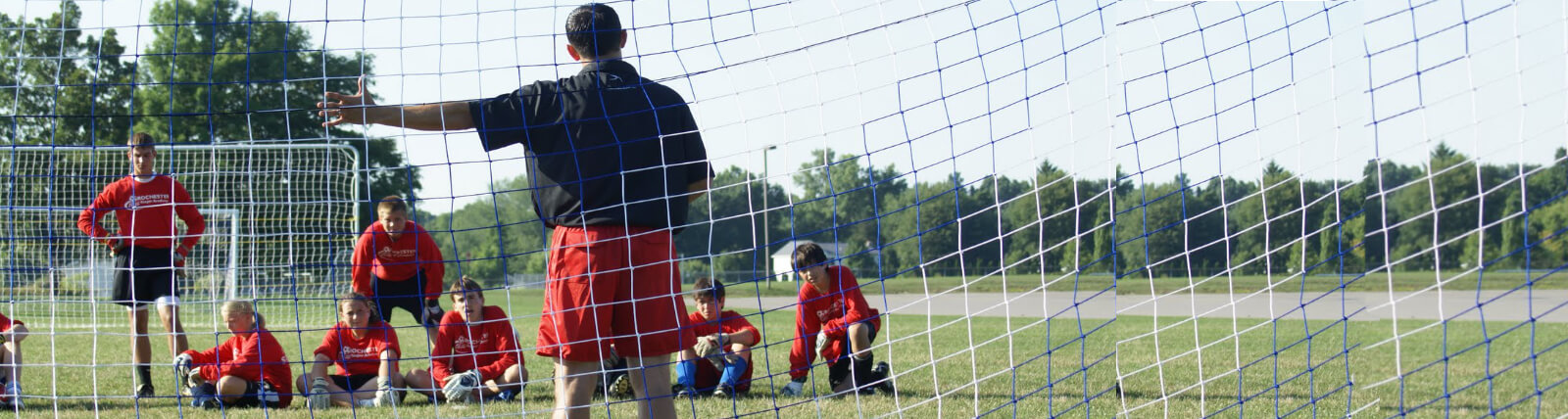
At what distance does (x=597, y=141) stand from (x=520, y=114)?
0.70ft

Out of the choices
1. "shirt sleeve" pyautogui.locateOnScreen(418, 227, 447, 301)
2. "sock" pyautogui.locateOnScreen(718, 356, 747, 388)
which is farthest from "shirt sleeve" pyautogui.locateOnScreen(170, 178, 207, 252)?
"sock" pyautogui.locateOnScreen(718, 356, 747, 388)

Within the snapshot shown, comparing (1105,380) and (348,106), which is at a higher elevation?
(348,106)

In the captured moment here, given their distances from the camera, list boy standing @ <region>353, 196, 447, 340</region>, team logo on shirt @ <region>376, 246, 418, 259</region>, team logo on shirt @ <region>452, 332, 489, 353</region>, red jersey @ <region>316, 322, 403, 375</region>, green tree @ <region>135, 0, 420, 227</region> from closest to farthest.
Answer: red jersey @ <region>316, 322, 403, 375</region> < team logo on shirt @ <region>452, 332, 489, 353</region> < boy standing @ <region>353, 196, 447, 340</region> < team logo on shirt @ <region>376, 246, 418, 259</region> < green tree @ <region>135, 0, 420, 227</region>

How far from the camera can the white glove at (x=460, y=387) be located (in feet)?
16.0

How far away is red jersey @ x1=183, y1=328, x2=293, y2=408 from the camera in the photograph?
4.87m

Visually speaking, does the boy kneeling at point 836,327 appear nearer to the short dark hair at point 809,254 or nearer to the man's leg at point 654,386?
the short dark hair at point 809,254

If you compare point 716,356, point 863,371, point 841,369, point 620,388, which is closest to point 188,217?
point 620,388

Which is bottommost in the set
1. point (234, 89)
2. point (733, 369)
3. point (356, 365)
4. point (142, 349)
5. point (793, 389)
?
point (793, 389)

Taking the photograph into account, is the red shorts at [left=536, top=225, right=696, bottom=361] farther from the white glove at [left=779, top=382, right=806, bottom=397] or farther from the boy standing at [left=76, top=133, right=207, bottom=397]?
the boy standing at [left=76, top=133, right=207, bottom=397]

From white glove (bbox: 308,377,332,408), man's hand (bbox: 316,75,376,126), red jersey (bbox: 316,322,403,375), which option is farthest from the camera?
red jersey (bbox: 316,322,403,375)

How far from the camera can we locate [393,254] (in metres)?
6.16

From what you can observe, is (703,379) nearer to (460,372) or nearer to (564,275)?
(460,372)

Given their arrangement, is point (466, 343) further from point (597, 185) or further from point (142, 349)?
point (597, 185)

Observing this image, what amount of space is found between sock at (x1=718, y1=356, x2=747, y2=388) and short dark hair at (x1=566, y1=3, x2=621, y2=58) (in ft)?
7.76
